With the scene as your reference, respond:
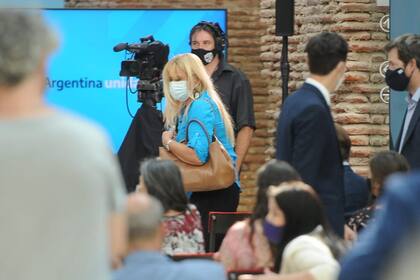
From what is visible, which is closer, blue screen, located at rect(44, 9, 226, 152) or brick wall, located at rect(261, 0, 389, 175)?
blue screen, located at rect(44, 9, 226, 152)

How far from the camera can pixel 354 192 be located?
734cm

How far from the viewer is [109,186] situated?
3.32 m

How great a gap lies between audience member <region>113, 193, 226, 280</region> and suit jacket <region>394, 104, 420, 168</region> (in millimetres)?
3533

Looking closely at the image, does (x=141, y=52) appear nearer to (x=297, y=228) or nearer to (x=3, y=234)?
(x=297, y=228)

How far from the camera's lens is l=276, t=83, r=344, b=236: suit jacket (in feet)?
20.4

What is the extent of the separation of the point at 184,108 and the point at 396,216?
5.46 m

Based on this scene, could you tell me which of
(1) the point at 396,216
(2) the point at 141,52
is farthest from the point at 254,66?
(1) the point at 396,216

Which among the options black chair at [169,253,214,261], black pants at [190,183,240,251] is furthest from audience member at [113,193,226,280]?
black pants at [190,183,240,251]

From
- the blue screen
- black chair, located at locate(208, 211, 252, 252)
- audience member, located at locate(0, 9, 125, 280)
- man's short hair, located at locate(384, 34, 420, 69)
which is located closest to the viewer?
audience member, located at locate(0, 9, 125, 280)

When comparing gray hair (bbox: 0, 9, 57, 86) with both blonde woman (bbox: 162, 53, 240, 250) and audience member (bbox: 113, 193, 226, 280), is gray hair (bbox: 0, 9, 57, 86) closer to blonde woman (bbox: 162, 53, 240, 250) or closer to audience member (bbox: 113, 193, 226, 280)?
audience member (bbox: 113, 193, 226, 280)

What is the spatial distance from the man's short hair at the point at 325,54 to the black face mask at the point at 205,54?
2.44 metres

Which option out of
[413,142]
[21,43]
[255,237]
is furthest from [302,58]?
[21,43]

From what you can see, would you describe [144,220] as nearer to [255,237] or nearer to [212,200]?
[255,237]

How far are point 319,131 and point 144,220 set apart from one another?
104 inches
